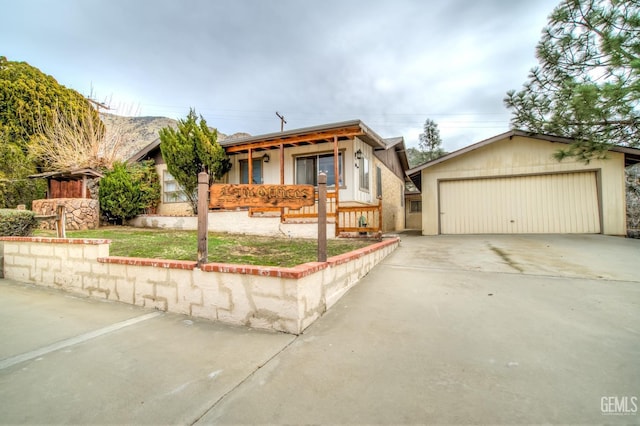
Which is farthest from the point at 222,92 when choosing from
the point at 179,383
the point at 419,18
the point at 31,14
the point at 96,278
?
the point at 179,383

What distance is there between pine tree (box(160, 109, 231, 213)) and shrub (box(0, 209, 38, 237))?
3.92 m

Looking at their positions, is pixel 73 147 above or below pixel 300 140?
above

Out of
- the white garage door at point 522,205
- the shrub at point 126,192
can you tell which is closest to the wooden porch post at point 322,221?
the white garage door at point 522,205

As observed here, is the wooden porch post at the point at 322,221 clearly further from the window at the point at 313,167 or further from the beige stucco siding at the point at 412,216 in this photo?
the beige stucco siding at the point at 412,216

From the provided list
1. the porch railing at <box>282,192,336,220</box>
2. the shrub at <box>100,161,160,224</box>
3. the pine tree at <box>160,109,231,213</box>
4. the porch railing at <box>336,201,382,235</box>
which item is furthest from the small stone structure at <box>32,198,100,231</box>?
the porch railing at <box>336,201,382,235</box>

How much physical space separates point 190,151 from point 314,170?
4235 mm

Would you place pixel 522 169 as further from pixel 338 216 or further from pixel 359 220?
pixel 338 216

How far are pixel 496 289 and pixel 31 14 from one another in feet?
51.6

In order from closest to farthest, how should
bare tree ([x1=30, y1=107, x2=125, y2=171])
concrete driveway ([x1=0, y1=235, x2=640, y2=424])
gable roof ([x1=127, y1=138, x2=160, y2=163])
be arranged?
concrete driveway ([x1=0, y1=235, x2=640, y2=424]) < gable roof ([x1=127, y1=138, x2=160, y2=163]) < bare tree ([x1=30, y1=107, x2=125, y2=171])

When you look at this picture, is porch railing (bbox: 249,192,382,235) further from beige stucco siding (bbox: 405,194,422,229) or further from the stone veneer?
beige stucco siding (bbox: 405,194,422,229)

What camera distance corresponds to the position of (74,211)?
31.4 ft

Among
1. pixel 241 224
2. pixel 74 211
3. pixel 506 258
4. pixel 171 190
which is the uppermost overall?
pixel 171 190

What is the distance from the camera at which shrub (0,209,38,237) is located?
19.3ft

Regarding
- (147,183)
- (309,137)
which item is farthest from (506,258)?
(147,183)
